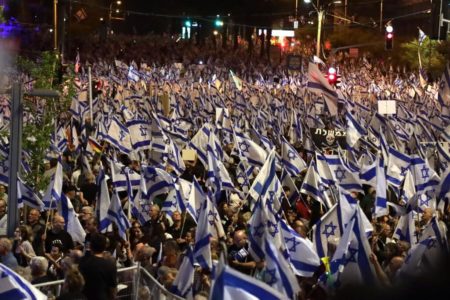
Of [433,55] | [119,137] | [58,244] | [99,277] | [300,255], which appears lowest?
[433,55]

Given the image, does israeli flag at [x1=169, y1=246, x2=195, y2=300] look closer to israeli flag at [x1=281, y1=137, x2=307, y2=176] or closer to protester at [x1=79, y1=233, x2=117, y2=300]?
protester at [x1=79, y1=233, x2=117, y2=300]

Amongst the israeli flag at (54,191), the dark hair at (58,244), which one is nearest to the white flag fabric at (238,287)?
the dark hair at (58,244)

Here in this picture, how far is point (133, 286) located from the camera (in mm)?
8641

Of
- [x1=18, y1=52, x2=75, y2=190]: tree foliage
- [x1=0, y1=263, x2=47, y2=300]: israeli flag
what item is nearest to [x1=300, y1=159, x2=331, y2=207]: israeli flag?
[x1=18, y1=52, x2=75, y2=190]: tree foliage

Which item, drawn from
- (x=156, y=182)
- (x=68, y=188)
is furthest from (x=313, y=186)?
(x=68, y=188)

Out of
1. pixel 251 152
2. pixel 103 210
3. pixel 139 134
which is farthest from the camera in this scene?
pixel 139 134

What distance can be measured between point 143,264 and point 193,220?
8.87 ft

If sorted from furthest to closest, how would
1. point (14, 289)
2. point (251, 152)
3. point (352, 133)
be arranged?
point (352, 133), point (251, 152), point (14, 289)

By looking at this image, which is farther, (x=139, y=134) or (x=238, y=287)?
(x=139, y=134)

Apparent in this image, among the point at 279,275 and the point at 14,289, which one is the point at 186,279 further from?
the point at 14,289

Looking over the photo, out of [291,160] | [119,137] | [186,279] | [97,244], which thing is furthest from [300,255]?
[119,137]

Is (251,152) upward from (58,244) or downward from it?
upward

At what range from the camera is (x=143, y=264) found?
977 cm

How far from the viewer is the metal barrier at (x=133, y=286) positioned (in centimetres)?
791
